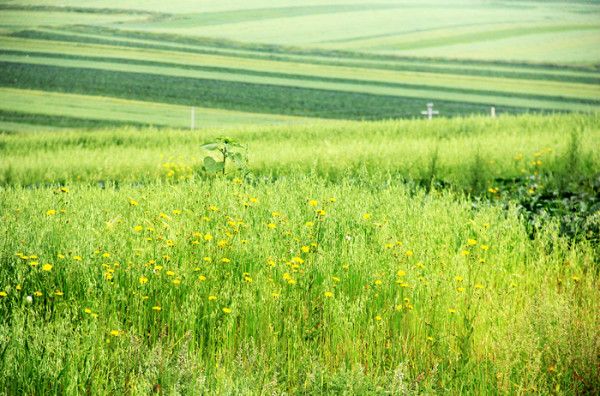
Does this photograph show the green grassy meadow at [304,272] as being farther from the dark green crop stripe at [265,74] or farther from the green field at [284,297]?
the dark green crop stripe at [265,74]

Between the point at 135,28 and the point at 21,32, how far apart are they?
791cm

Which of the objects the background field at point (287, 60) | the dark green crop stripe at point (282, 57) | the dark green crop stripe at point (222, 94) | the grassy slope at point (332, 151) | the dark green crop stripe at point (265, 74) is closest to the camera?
the grassy slope at point (332, 151)

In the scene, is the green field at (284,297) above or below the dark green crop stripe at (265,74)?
above

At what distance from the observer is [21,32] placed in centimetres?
4891

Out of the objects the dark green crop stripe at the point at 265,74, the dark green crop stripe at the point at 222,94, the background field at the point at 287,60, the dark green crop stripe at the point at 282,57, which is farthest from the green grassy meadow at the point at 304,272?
the dark green crop stripe at the point at 282,57

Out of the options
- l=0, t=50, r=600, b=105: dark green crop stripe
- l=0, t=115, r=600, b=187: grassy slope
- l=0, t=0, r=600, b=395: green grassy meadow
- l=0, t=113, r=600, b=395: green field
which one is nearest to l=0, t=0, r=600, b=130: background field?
l=0, t=50, r=600, b=105: dark green crop stripe

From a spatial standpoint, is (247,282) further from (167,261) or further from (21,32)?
(21,32)

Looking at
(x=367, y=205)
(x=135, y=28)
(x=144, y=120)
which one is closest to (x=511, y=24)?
(x=135, y=28)

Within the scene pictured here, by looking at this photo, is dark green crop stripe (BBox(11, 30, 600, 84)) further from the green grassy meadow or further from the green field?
the green field

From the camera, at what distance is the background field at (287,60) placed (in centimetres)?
3456

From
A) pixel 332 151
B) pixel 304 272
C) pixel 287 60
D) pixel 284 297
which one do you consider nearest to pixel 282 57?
pixel 287 60

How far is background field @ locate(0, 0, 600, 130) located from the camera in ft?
113

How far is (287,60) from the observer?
4894cm

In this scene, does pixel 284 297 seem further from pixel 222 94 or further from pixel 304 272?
pixel 222 94
